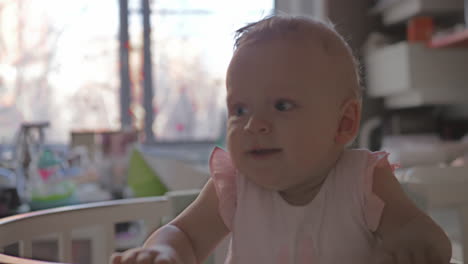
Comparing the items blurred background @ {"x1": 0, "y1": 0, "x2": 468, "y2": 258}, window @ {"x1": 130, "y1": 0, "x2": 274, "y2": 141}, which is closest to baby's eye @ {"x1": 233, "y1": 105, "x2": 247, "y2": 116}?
blurred background @ {"x1": 0, "y1": 0, "x2": 468, "y2": 258}

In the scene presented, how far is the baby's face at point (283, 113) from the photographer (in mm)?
439

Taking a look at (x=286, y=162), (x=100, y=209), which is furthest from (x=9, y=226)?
(x=286, y=162)

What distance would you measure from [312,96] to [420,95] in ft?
5.38

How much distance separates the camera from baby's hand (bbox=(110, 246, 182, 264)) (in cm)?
36

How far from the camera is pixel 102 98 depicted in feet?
8.66

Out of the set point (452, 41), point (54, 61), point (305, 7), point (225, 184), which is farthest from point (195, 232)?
point (54, 61)

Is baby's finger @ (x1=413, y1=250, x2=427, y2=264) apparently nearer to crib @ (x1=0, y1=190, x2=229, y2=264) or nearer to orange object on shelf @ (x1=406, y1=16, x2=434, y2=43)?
crib @ (x1=0, y1=190, x2=229, y2=264)

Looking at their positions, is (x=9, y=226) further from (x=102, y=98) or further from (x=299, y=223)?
(x=102, y=98)

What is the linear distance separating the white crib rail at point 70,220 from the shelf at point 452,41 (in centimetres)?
134

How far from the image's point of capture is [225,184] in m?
0.50

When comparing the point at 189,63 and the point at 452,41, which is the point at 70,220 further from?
the point at 189,63

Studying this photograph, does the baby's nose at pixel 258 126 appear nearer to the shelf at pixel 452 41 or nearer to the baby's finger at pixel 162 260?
the baby's finger at pixel 162 260

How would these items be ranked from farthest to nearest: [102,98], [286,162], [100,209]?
[102,98], [100,209], [286,162]

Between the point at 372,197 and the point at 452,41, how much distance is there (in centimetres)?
151
